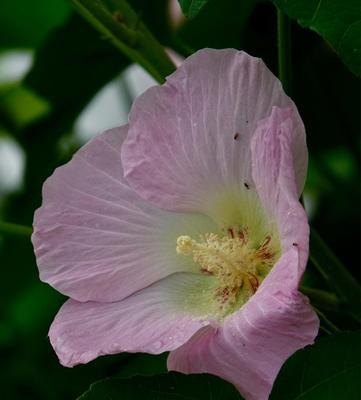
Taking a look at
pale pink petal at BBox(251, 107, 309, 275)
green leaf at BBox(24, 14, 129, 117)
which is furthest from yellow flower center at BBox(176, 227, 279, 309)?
green leaf at BBox(24, 14, 129, 117)

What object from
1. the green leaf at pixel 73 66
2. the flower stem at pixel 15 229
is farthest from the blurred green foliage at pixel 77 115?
the flower stem at pixel 15 229

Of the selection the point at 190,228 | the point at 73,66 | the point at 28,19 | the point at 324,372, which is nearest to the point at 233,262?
the point at 190,228

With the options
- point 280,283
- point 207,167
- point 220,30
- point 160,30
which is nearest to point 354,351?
point 280,283

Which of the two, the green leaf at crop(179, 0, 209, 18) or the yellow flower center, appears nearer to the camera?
the green leaf at crop(179, 0, 209, 18)

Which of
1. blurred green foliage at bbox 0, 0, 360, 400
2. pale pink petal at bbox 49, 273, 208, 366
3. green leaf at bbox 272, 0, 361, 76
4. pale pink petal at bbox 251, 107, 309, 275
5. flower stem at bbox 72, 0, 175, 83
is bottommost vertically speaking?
blurred green foliage at bbox 0, 0, 360, 400

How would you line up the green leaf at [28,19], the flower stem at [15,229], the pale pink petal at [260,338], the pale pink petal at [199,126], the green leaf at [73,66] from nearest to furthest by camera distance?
1. the pale pink petal at [260,338]
2. the pale pink petal at [199,126]
3. the flower stem at [15,229]
4. the green leaf at [73,66]
5. the green leaf at [28,19]

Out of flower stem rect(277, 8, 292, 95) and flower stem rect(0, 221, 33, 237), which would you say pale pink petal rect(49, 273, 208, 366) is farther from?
flower stem rect(277, 8, 292, 95)

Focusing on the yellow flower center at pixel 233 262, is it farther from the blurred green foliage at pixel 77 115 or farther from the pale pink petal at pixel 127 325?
the blurred green foliage at pixel 77 115
